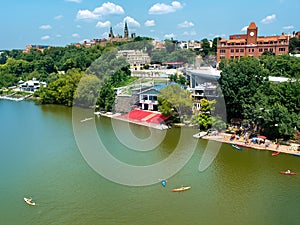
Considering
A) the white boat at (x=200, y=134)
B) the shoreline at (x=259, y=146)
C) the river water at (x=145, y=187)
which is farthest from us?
the white boat at (x=200, y=134)

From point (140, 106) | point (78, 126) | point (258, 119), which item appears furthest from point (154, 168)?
point (140, 106)

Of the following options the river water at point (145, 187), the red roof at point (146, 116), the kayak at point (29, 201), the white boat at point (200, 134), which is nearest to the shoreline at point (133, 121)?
the red roof at point (146, 116)

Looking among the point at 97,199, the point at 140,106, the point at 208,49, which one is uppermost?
the point at 208,49

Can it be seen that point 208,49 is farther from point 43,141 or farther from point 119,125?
point 43,141

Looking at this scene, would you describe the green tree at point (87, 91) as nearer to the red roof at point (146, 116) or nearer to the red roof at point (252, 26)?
the red roof at point (146, 116)

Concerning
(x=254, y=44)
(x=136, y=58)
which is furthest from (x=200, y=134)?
(x=136, y=58)

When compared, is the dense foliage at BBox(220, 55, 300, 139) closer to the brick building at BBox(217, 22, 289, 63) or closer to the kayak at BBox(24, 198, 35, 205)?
the kayak at BBox(24, 198, 35, 205)
